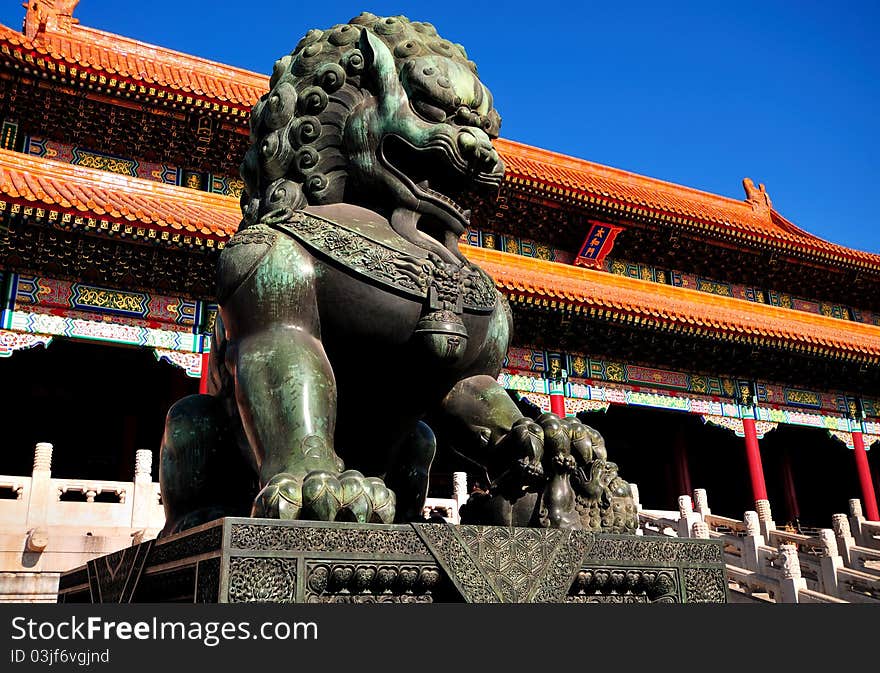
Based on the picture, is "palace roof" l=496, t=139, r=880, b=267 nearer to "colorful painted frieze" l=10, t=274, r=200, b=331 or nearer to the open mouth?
"colorful painted frieze" l=10, t=274, r=200, b=331

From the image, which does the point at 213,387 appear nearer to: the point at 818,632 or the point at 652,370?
the point at 818,632

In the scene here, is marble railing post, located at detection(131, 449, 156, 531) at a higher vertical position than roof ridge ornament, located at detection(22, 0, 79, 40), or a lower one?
lower

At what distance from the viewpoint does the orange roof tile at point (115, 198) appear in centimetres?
871

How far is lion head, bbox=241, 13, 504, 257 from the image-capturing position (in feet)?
7.47

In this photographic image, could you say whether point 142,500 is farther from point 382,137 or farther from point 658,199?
point 658,199

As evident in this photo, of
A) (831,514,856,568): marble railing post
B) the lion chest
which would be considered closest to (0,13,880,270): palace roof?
(831,514,856,568): marble railing post

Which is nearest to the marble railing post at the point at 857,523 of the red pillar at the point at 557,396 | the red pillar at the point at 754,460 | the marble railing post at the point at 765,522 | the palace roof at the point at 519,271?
the marble railing post at the point at 765,522

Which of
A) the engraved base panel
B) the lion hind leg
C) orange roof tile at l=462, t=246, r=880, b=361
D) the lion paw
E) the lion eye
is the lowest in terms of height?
the engraved base panel

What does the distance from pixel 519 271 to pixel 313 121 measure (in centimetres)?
1143

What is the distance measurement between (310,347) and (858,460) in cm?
1479

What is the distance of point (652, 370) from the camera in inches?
533

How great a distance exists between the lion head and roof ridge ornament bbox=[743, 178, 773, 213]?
19.9m

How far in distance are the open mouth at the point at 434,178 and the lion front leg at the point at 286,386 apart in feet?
1.33

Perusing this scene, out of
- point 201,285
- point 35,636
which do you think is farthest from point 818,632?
point 201,285
